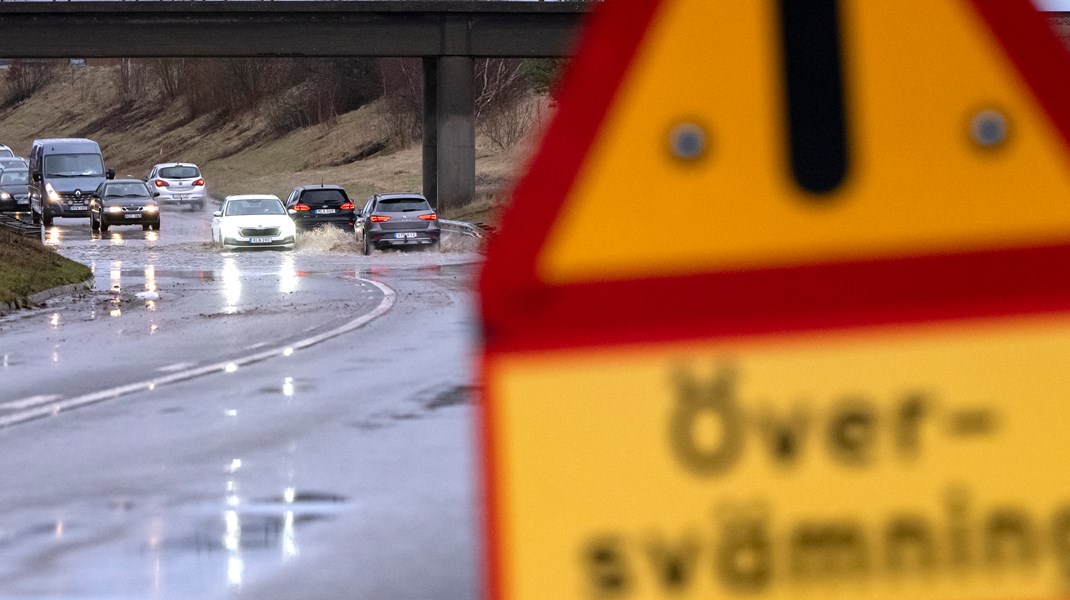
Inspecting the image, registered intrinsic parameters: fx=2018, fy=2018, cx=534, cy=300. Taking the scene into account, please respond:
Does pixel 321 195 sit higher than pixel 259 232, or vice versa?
pixel 321 195

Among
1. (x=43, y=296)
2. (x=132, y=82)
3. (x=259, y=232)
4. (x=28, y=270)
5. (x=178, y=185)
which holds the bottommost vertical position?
(x=43, y=296)

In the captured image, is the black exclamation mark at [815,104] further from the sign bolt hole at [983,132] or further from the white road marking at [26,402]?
the white road marking at [26,402]

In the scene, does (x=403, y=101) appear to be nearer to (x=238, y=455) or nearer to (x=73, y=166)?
(x=73, y=166)

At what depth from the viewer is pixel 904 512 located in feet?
8.50

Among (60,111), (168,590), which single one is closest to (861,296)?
(168,590)

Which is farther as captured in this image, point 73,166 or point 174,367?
point 73,166

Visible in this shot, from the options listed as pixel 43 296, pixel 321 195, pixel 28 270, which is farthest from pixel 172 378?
pixel 321 195

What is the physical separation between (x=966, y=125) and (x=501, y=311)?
663 mm

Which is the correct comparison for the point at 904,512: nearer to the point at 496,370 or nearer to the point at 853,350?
the point at 853,350

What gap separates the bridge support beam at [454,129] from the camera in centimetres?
6569

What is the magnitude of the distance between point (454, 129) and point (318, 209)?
49.4 feet

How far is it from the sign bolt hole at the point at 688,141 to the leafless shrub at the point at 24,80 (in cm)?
16526

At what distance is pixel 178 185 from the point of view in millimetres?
73250

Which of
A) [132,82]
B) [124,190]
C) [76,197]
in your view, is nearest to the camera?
[124,190]
